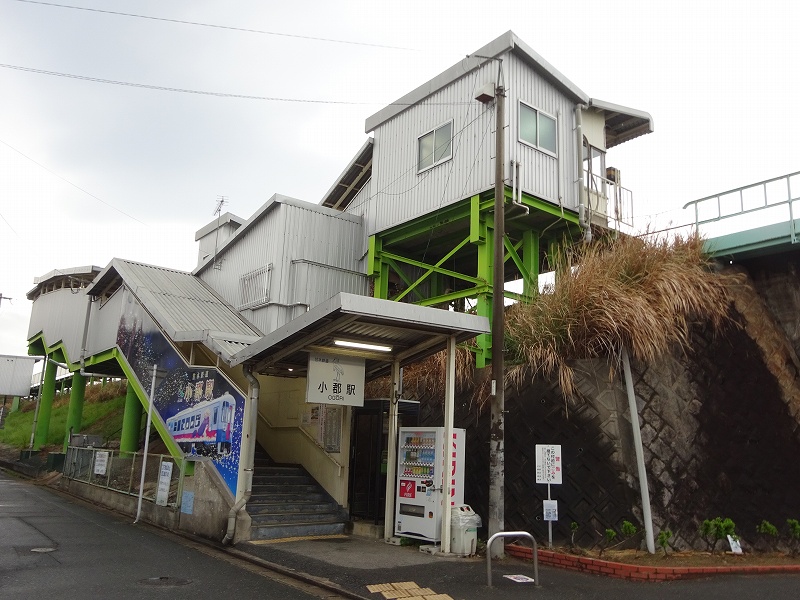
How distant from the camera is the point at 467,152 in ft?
54.0

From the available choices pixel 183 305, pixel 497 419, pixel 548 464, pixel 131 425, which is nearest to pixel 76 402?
pixel 131 425

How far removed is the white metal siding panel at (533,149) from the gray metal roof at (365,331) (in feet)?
18.8

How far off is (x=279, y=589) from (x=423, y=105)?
14.0m

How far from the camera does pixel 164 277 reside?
77.1 feet

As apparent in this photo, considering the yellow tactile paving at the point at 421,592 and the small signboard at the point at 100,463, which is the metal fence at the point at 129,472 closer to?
the small signboard at the point at 100,463

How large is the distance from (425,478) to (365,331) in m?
2.93

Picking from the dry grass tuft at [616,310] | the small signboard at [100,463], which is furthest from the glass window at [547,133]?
the small signboard at [100,463]

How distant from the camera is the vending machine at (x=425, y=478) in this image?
444 inches

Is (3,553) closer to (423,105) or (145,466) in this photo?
(145,466)

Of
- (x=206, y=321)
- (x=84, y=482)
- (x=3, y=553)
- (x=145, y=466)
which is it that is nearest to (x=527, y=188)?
(x=206, y=321)

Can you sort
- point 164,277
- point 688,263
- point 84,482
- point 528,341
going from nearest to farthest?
1. point 528,341
2. point 688,263
3. point 84,482
4. point 164,277

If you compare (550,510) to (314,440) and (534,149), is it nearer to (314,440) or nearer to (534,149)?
(314,440)

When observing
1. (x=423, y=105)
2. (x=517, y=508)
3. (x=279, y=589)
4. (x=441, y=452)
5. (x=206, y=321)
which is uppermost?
(x=423, y=105)

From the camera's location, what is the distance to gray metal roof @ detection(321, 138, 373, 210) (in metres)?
21.5
